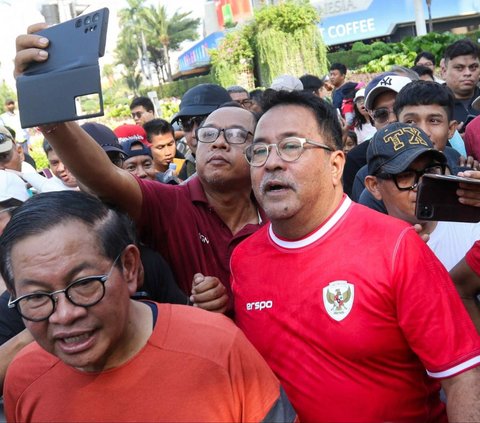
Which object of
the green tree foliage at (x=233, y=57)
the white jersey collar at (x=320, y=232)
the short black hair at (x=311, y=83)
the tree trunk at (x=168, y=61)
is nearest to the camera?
the white jersey collar at (x=320, y=232)

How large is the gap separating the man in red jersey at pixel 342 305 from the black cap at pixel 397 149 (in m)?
0.53

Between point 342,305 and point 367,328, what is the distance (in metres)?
0.10

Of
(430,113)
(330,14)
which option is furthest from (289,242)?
(330,14)

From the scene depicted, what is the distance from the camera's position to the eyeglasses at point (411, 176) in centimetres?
268

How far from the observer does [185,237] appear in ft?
8.91

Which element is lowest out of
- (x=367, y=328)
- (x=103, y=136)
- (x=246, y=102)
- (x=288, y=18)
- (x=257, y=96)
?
(x=367, y=328)

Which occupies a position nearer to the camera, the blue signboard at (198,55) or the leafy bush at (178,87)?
the leafy bush at (178,87)

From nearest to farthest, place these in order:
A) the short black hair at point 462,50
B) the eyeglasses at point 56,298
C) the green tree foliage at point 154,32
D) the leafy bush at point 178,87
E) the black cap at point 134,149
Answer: the eyeglasses at point 56,298, the black cap at point 134,149, the short black hair at point 462,50, the leafy bush at point 178,87, the green tree foliage at point 154,32

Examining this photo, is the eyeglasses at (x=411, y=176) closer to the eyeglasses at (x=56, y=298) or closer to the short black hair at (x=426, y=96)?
the short black hair at (x=426, y=96)

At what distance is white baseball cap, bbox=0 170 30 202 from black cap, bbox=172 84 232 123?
1.40 meters

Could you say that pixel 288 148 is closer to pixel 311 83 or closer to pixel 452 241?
pixel 452 241

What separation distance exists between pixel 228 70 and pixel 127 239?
1997 centimetres

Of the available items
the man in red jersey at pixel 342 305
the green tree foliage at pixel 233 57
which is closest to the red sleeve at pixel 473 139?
the man in red jersey at pixel 342 305

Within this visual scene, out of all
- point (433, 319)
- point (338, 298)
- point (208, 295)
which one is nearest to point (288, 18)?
point (208, 295)
